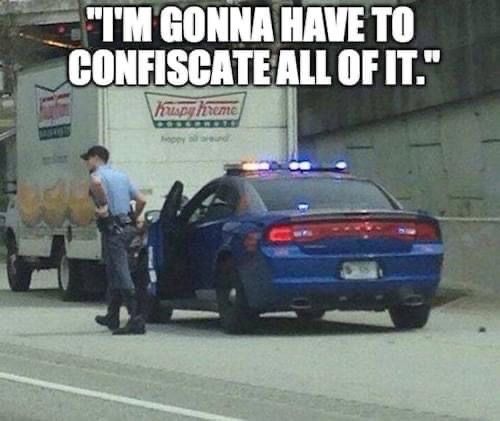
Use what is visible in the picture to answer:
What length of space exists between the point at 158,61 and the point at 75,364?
11.1 metres

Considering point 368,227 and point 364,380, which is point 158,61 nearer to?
point 368,227

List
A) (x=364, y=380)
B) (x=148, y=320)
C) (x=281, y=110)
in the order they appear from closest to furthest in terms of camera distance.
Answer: (x=364, y=380), (x=148, y=320), (x=281, y=110)

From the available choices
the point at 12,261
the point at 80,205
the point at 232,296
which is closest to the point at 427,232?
the point at 232,296

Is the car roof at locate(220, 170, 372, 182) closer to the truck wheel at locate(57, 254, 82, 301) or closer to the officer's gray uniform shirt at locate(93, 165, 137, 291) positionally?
the officer's gray uniform shirt at locate(93, 165, 137, 291)

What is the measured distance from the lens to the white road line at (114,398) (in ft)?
37.6

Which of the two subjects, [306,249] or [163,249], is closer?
[306,249]

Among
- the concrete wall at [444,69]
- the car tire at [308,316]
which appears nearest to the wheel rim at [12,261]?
the concrete wall at [444,69]

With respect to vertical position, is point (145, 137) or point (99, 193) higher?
point (145, 137)

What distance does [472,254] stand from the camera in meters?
20.3

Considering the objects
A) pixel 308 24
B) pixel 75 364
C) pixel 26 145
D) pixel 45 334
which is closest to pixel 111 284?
pixel 45 334

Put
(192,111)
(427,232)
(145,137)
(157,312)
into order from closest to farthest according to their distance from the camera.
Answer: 1. (427,232)
2. (157,312)
3. (145,137)
4. (192,111)

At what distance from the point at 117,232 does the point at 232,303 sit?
1.33 metres

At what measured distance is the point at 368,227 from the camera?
15625 millimetres
